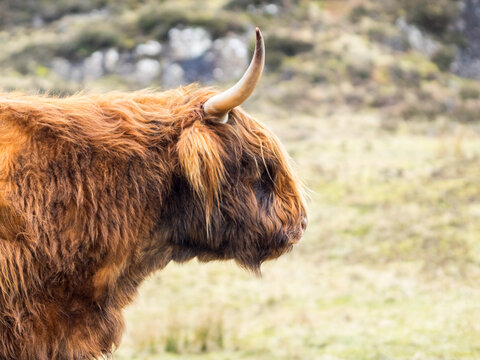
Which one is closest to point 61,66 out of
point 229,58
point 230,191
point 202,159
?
point 229,58

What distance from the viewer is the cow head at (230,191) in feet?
10.5

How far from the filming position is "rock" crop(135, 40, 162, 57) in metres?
27.5

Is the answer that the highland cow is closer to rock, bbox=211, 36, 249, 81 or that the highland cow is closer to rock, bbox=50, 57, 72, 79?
rock, bbox=211, 36, 249, 81

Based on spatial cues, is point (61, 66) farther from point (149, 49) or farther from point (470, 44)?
point (470, 44)

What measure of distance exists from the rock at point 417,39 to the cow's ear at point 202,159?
1107 inches

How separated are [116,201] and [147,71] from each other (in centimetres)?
2402

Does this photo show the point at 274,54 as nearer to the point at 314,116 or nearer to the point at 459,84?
the point at 314,116

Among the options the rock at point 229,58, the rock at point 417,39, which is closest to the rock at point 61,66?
the rock at point 229,58

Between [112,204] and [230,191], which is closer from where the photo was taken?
[112,204]

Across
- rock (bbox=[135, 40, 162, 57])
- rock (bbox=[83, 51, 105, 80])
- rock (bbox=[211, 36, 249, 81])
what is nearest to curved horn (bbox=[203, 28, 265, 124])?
rock (bbox=[211, 36, 249, 81])

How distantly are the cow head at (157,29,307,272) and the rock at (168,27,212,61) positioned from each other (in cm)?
2402

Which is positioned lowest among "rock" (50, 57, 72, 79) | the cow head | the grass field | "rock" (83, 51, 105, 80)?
"rock" (50, 57, 72, 79)

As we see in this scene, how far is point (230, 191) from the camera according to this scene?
3.35m

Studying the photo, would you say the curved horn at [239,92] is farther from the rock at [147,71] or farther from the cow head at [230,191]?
the rock at [147,71]
